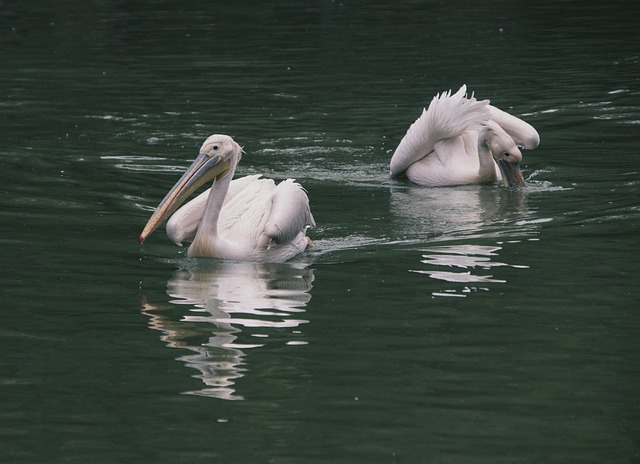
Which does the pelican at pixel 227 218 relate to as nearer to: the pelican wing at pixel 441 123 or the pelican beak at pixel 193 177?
the pelican beak at pixel 193 177

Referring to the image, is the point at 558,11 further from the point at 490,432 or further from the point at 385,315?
the point at 490,432

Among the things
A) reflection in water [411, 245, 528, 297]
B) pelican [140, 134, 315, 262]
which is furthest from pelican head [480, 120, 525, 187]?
pelican [140, 134, 315, 262]

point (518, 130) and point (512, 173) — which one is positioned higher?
point (518, 130)

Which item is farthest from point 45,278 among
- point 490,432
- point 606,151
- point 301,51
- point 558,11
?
point 558,11

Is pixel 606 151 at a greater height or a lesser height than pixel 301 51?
lesser

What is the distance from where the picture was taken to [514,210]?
26.7 ft

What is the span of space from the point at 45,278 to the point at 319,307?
148 cm

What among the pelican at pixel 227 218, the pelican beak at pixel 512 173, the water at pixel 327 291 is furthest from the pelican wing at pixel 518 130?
the pelican at pixel 227 218

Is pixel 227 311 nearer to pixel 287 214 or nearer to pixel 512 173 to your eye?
pixel 287 214

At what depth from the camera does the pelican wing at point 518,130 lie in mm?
9305

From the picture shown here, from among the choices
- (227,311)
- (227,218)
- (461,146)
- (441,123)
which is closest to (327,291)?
(227,311)

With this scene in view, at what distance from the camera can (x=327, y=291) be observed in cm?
622

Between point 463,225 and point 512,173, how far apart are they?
52.3 inches

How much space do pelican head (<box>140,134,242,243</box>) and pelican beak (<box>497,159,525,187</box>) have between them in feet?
8.03
